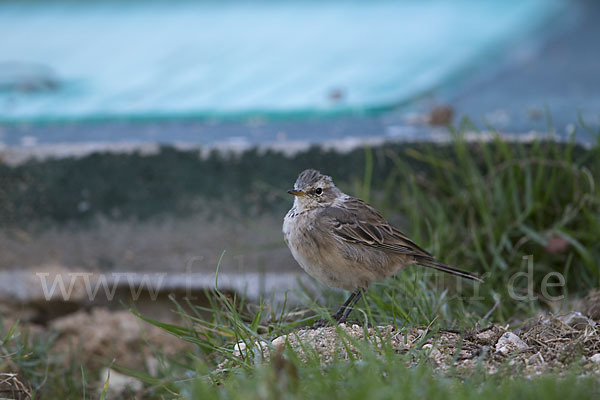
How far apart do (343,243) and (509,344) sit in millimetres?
981

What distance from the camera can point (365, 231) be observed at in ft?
12.5

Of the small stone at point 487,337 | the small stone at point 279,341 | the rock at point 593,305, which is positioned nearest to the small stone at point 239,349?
the small stone at point 279,341

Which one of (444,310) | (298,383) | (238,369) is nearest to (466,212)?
(444,310)

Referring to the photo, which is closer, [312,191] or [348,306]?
[348,306]

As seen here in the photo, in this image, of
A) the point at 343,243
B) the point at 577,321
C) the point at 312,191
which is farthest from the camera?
the point at 312,191

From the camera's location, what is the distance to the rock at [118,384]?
423cm

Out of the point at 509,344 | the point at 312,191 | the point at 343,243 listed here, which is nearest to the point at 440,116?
the point at 312,191

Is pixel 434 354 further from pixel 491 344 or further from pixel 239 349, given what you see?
pixel 239 349

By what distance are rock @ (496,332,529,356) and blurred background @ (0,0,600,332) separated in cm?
125

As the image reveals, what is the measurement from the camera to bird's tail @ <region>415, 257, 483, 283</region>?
3689mm

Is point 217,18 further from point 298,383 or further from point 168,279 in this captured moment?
point 298,383

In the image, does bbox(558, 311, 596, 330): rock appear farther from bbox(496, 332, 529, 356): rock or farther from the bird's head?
the bird's head

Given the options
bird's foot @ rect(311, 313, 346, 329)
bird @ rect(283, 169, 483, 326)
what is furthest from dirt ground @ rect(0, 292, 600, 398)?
bird @ rect(283, 169, 483, 326)

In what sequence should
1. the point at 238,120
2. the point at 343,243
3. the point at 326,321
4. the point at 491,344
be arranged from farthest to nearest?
the point at 238,120, the point at 343,243, the point at 326,321, the point at 491,344
